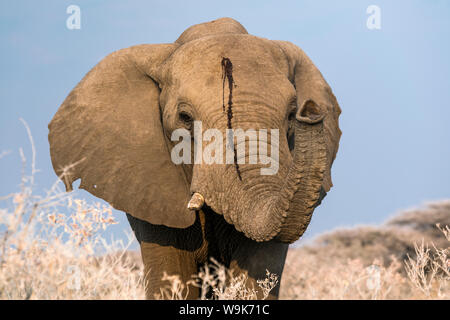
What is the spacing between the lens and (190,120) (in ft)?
16.9

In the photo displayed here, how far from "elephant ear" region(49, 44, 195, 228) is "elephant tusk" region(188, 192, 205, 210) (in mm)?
354

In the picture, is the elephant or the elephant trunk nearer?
the elephant trunk

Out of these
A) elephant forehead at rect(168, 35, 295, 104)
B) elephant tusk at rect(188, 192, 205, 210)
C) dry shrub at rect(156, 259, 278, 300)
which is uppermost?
elephant forehead at rect(168, 35, 295, 104)

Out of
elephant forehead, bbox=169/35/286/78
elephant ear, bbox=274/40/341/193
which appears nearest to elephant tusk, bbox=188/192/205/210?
elephant forehead, bbox=169/35/286/78

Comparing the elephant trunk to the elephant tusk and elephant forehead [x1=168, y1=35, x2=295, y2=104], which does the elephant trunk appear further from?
elephant forehead [x1=168, y1=35, x2=295, y2=104]

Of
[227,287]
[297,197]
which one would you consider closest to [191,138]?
[227,287]

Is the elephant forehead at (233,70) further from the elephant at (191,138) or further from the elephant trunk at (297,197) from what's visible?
the elephant trunk at (297,197)

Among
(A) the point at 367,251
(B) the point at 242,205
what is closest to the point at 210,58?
(B) the point at 242,205

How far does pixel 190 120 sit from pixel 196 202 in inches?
25.7

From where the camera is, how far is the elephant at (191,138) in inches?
186

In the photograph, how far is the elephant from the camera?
472 cm

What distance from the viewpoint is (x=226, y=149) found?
4703 mm

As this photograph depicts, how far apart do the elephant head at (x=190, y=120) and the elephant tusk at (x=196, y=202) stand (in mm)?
16
